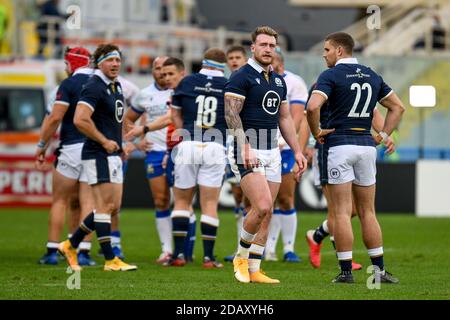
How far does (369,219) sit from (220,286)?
1.60 meters

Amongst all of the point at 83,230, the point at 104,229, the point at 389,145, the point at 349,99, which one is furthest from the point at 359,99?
the point at 83,230

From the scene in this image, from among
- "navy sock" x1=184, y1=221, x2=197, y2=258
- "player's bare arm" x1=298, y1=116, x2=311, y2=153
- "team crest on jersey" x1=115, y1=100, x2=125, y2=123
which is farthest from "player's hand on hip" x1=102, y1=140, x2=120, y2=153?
"player's bare arm" x1=298, y1=116, x2=311, y2=153

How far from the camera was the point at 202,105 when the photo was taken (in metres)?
13.2

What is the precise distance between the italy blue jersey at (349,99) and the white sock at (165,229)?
3850 mm

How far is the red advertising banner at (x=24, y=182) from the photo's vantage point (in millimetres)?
24531

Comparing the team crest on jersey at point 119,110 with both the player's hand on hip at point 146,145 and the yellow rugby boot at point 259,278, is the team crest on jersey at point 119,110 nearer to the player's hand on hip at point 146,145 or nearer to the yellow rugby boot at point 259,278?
the player's hand on hip at point 146,145

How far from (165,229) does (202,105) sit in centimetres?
213

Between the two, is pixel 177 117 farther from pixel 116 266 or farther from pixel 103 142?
pixel 116 266

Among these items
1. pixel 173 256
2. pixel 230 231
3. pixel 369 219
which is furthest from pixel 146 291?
pixel 230 231

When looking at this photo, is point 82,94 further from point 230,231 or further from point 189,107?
point 230,231

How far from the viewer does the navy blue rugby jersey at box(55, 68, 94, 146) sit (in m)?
13.3

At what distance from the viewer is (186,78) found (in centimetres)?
1329

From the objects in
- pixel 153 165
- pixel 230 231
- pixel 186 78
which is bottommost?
pixel 230 231
